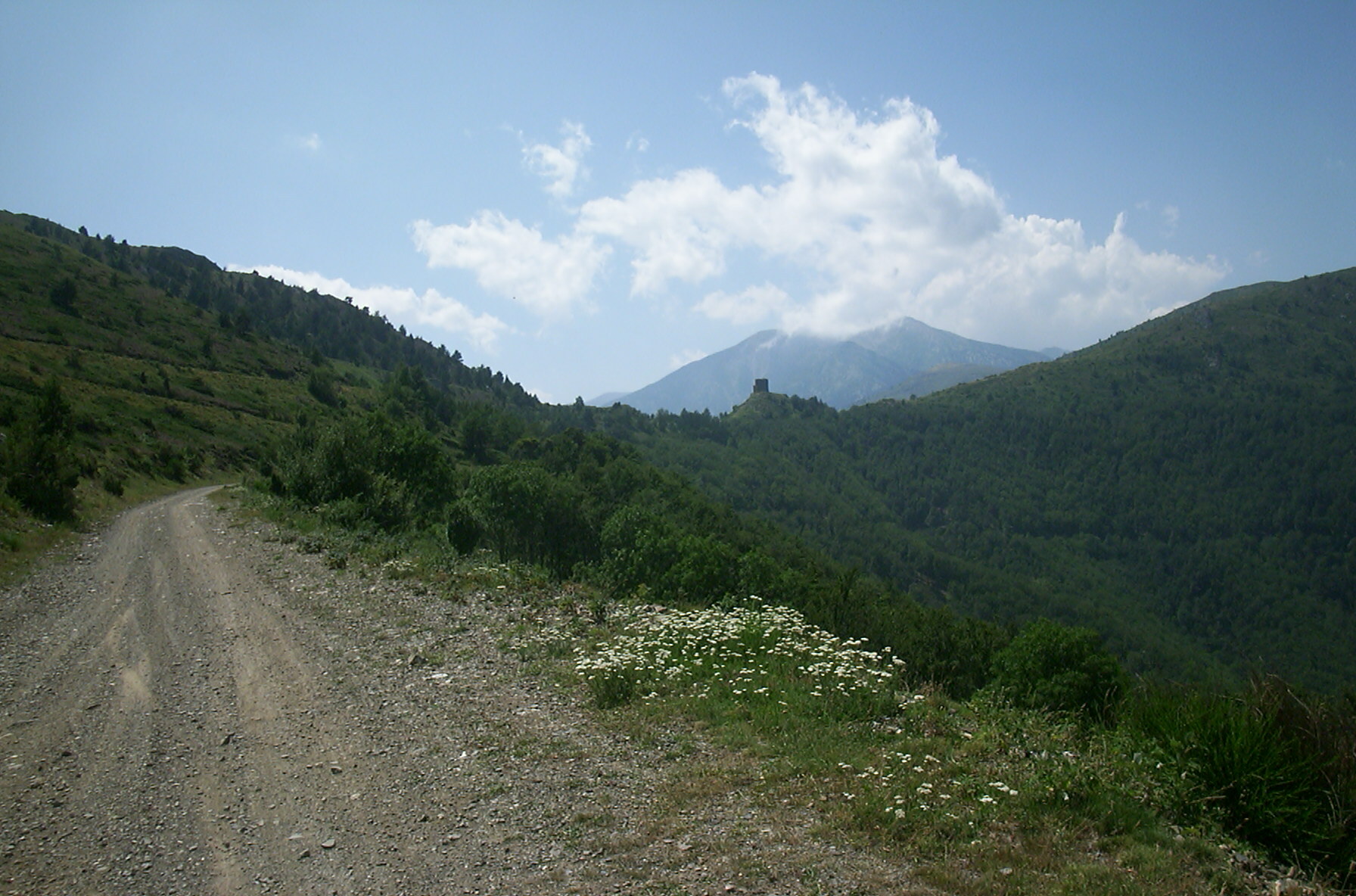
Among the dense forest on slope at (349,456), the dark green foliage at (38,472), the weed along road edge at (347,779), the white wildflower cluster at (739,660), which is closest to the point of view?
the weed along road edge at (347,779)

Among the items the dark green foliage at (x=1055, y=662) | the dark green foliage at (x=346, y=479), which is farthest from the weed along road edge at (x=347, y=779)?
the dark green foliage at (x=346, y=479)

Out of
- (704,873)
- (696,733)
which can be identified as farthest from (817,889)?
(696,733)

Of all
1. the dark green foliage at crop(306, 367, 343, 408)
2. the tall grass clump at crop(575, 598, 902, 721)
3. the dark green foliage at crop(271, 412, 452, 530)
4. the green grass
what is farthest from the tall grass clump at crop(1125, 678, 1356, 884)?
the dark green foliage at crop(306, 367, 343, 408)

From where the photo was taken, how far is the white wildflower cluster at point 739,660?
865 cm

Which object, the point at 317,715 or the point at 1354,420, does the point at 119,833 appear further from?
the point at 1354,420

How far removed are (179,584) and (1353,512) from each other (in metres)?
243

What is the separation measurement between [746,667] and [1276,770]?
565 cm

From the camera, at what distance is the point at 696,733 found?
7566mm

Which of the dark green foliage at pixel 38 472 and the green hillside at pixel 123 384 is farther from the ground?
the green hillside at pixel 123 384

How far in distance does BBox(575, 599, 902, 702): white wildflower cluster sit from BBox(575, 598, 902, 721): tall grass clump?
1cm

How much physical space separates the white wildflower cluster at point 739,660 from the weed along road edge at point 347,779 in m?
0.95

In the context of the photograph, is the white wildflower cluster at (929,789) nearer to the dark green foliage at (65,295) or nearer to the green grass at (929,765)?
the green grass at (929,765)

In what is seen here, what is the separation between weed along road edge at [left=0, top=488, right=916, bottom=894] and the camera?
16.3 feet

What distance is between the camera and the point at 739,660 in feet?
32.2
